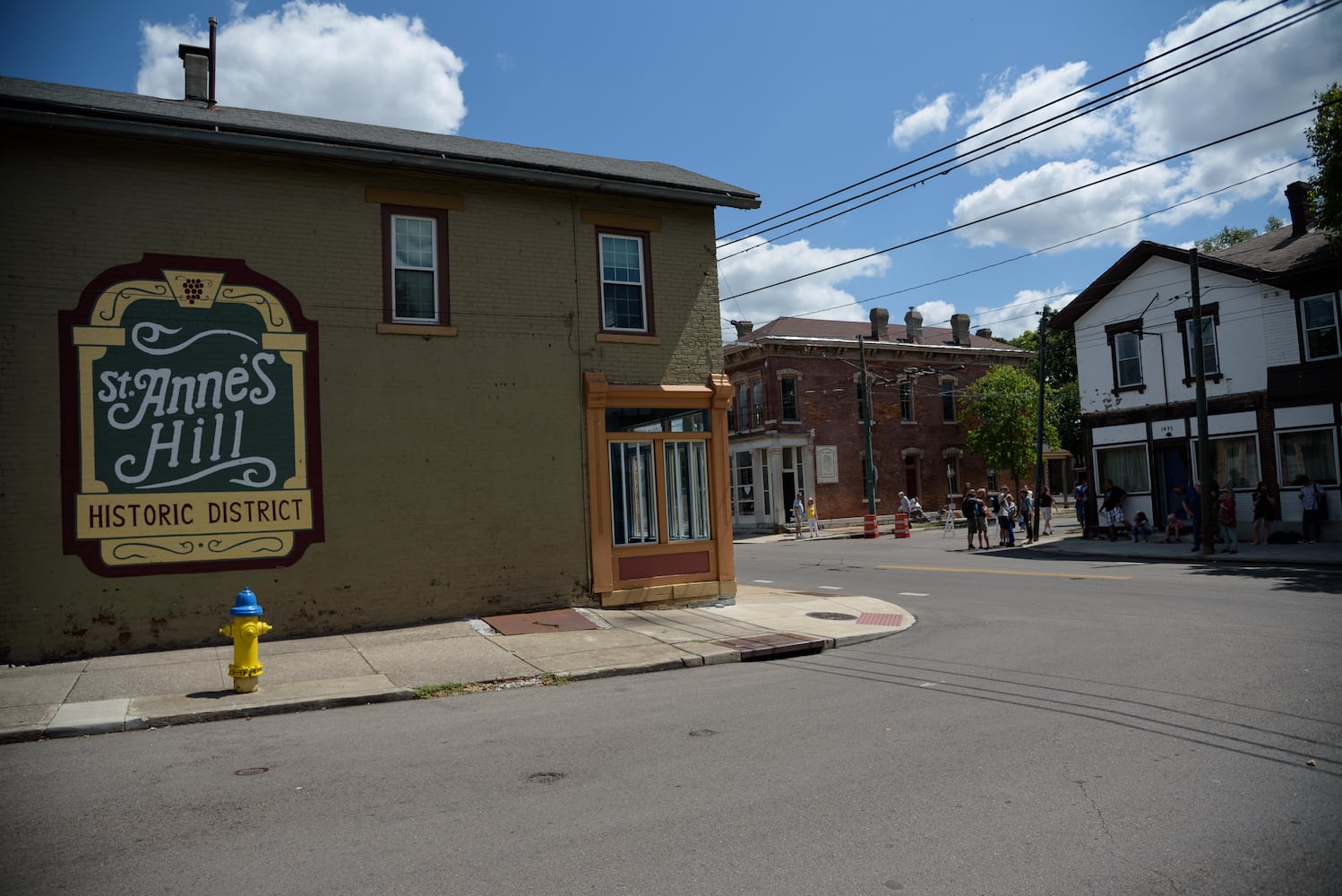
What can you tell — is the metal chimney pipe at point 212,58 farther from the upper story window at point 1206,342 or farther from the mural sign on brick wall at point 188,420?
the upper story window at point 1206,342

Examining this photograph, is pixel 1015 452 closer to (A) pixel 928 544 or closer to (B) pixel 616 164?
(A) pixel 928 544

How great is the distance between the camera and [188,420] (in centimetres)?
1126

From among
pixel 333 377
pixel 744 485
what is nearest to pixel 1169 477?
pixel 744 485

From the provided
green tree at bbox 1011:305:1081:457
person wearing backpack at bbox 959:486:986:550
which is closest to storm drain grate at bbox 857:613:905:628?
person wearing backpack at bbox 959:486:986:550

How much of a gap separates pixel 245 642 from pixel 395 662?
6.15 ft

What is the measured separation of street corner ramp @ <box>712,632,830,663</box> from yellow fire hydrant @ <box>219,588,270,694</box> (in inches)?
208

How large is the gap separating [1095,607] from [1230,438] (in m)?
16.5

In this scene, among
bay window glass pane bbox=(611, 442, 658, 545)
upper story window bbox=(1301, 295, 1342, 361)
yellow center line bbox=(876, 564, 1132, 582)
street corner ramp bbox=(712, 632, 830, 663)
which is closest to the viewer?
street corner ramp bbox=(712, 632, 830, 663)

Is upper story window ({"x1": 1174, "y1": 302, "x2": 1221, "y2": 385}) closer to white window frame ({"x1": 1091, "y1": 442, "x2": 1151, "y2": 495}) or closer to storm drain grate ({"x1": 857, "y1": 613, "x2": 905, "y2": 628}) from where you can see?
white window frame ({"x1": 1091, "y1": 442, "x2": 1151, "y2": 495})

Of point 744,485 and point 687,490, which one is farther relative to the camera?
point 744,485

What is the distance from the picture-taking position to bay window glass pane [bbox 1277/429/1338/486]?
2380 centimetres

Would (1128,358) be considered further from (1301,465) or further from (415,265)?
(415,265)

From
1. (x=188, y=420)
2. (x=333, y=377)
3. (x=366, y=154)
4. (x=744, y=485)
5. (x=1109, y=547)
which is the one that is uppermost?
(x=366, y=154)

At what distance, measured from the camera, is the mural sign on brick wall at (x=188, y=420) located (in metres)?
10.8
